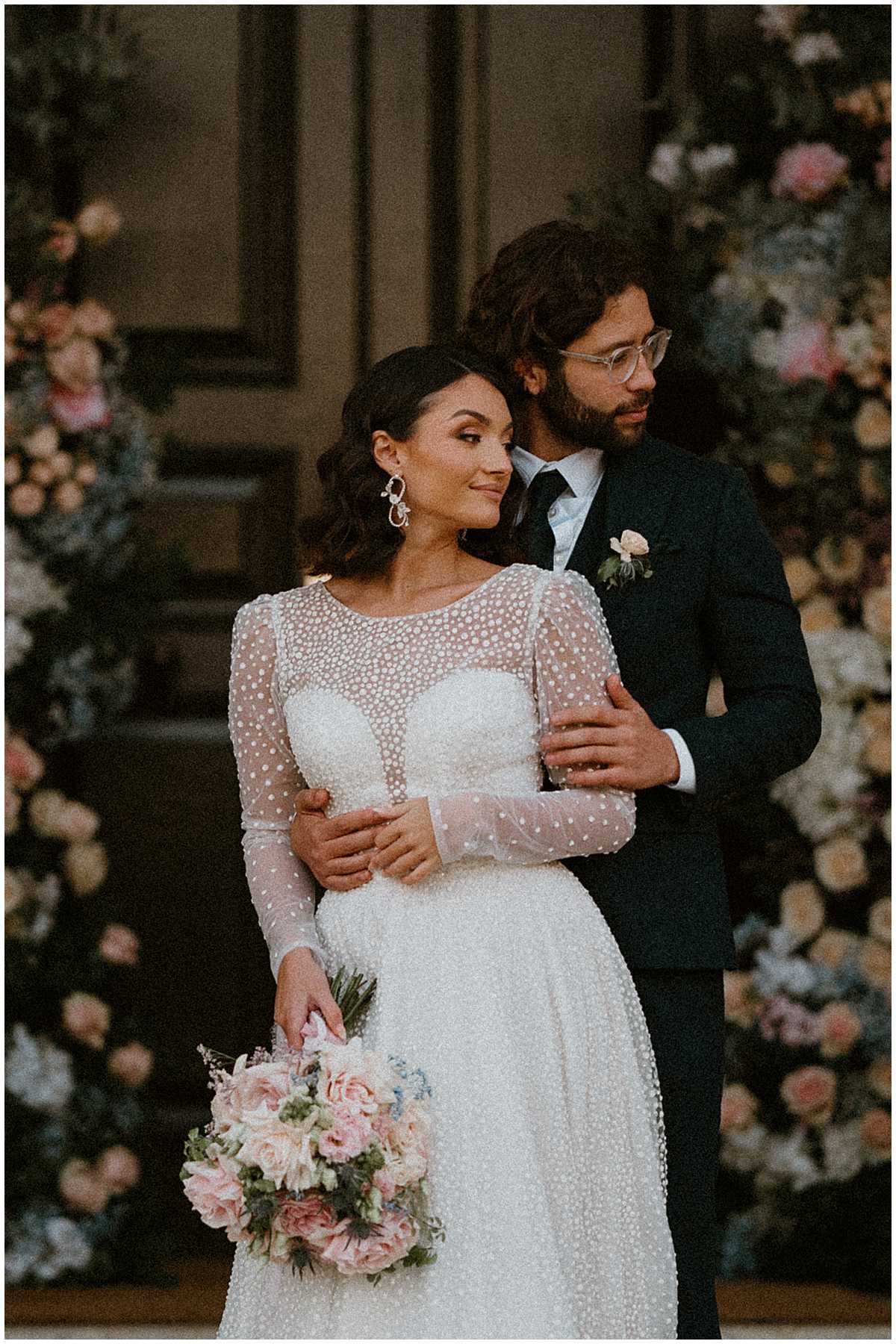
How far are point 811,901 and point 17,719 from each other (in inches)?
67.5

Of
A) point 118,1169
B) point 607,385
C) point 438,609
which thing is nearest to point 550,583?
point 438,609

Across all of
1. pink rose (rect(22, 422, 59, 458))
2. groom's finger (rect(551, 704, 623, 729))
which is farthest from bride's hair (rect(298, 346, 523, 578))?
pink rose (rect(22, 422, 59, 458))

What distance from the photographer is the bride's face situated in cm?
268

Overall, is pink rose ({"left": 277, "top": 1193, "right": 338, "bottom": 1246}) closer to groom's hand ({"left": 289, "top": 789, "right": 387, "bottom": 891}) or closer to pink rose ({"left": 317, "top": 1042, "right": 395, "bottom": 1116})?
pink rose ({"left": 317, "top": 1042, "right": 395, "bottom": 1116})

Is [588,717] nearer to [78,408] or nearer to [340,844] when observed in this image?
[340,844]

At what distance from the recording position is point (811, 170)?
3906mm

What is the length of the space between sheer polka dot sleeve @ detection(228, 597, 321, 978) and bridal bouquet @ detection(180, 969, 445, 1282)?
1.35 ft

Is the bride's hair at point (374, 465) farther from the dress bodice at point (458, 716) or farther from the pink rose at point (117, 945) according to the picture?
the pink rose at point (117, 945)

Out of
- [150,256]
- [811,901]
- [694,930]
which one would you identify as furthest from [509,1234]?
[150,256]

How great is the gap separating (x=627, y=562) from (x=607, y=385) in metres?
0.28

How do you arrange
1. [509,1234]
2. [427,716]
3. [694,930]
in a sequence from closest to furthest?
1. [509,1234]
2. [427,716]
3. [694,930]

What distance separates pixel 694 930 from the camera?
9.06 ft

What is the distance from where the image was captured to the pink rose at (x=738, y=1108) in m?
3.90

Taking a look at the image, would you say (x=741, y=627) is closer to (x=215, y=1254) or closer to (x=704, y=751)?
(x=704, y=751)
